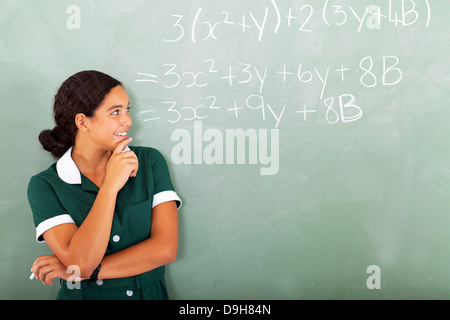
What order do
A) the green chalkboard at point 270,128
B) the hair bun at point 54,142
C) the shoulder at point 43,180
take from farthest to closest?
1. the green chalkboard at point 270,128
2. the hair bun at point 54,142
3. the shoulder at point 43,180

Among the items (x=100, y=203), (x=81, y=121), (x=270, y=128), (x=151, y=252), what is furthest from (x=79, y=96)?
(x=270, y=128)

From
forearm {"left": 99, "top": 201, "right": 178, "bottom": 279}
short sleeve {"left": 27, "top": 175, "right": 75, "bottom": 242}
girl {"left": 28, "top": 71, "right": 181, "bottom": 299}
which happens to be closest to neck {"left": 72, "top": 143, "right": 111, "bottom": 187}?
girl {"left": 28, "top": 71, "right": 181, "bottom": 299}

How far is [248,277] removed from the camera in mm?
1745

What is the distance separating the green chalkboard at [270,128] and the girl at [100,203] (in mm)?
217

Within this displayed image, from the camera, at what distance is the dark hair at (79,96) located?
1435mm

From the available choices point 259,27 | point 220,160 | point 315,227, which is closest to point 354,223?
point 315,227

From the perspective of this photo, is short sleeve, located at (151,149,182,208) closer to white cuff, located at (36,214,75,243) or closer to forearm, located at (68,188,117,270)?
forearm, located at (68,188,117,270)

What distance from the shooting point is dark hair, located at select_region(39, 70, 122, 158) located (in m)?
1.43

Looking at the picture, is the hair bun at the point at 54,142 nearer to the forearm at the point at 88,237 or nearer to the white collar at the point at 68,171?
the white collar at the point at 68,171

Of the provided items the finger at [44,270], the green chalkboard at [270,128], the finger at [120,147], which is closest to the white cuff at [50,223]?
the finger at [44,270]

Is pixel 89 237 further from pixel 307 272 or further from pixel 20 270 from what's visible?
pixel 307 272
